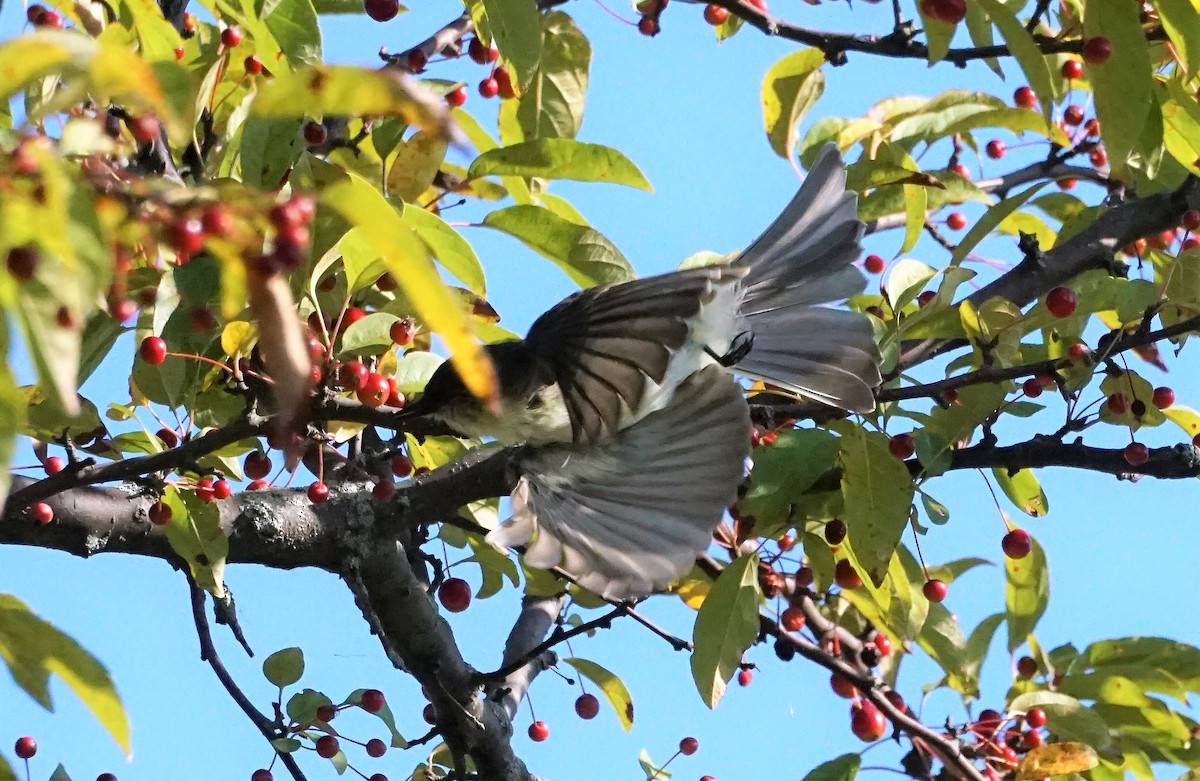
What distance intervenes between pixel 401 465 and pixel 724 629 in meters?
0.89

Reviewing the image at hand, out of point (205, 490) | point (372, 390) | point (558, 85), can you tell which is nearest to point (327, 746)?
point (205, 490)

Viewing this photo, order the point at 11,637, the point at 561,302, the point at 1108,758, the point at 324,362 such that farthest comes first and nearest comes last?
the point at 1108,758 < the point at 561,302 < the point at 324,362 < the point at 11,637

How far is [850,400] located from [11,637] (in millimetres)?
1385

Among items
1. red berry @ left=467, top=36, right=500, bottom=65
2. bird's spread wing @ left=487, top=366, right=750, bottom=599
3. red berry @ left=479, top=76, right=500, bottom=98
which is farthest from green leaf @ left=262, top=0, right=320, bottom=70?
red berry @ left=479, top=76, right=500, bottom=98

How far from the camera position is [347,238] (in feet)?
6.66

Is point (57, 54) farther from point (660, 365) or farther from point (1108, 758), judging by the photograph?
point (1108, 758)

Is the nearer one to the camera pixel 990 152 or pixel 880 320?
pixel 880 320

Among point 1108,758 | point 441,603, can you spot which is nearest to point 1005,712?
point 1108,758

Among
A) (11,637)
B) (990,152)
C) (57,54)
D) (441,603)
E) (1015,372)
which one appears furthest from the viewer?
(990,152)

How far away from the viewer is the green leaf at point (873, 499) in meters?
2.16

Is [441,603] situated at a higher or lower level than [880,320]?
lower

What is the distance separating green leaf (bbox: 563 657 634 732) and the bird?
2.51 ft

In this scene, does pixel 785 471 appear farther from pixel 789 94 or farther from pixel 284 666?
pixel 284 666

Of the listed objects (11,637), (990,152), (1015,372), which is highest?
(990,152)
